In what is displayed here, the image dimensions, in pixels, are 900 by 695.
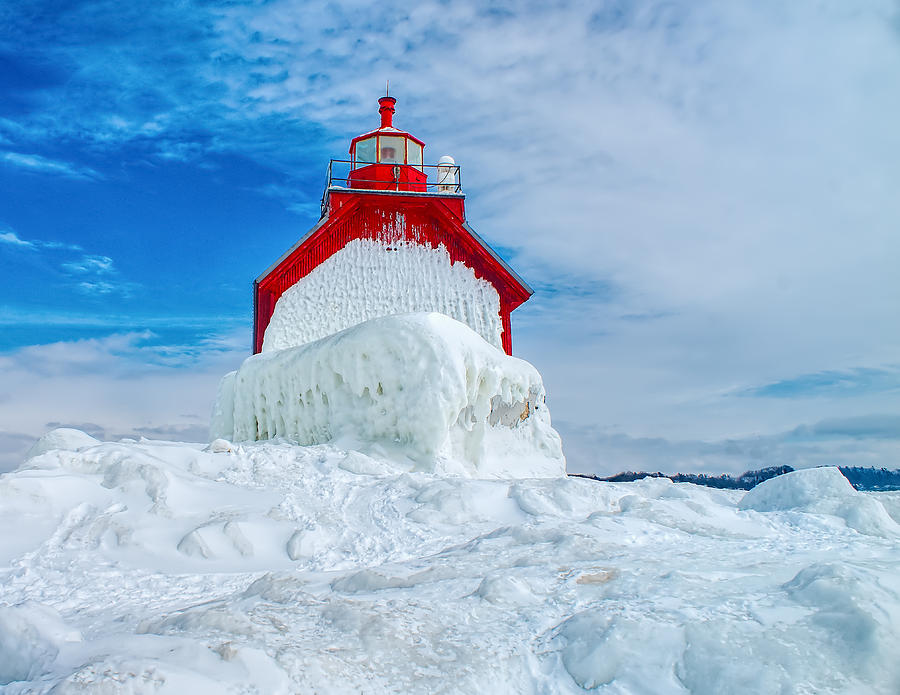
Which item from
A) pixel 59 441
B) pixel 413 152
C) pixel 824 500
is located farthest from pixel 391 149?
pixel 824 500

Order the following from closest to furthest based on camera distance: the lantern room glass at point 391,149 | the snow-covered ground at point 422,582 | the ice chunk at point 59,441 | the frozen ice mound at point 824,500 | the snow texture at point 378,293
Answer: the snow-covered ground at point 422,582, the frozen ice mound at point 824,500, the ice chunk at point 59,441, the snow texture at point 378,293, the lantern room glass at point 391,149

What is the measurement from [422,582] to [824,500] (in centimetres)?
342

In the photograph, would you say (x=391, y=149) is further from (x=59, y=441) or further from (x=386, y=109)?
(x=59, y=441)

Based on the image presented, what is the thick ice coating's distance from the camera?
7793mm

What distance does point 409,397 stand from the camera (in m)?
7.84

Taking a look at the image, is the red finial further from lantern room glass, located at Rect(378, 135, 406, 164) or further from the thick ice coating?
the thick ice coating

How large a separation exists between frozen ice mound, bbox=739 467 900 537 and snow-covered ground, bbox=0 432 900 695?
0.02 meters

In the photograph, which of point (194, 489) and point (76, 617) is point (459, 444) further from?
point (76, 617)

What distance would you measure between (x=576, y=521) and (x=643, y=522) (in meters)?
0.46

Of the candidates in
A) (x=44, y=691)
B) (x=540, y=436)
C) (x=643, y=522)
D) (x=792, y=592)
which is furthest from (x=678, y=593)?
(x=540, y=436)

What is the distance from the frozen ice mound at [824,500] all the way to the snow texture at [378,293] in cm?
841

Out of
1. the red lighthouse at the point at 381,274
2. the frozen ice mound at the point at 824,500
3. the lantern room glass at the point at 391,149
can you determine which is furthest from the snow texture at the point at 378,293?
the frozen ice mound at the point at 824,500

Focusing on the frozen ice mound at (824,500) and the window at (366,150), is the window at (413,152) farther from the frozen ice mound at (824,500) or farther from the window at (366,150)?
the frozen ice mound at (824,500)

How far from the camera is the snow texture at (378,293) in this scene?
13250 millimetres
